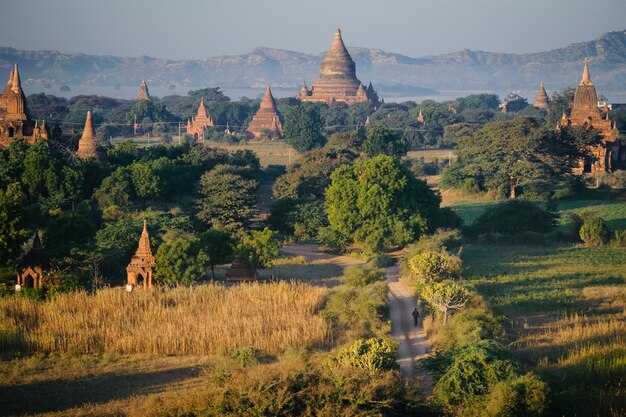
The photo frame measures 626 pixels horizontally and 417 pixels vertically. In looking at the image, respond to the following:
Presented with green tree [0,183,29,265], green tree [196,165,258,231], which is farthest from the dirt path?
green tree [0,183,29,265]

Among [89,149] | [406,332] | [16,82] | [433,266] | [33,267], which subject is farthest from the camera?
[16,82]

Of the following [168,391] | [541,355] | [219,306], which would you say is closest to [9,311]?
[219,306]

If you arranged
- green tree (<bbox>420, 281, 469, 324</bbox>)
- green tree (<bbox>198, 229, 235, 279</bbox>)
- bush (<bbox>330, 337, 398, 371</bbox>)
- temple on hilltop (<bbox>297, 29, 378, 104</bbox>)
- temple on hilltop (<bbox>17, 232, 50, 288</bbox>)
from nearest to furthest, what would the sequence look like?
bush (<bbox>330, 337, 398, 371</bbox>) < green tree (<bbox>420, 281, 469, 324</bbox>) < temple on hilltop (<bbox>17, 232, 50, 288</bbox>) < green tree (<bbox>198, 229, 235, 279</bbox>) < temple on hilltop (<bbox>297, 29, 378, 104</bbox>)

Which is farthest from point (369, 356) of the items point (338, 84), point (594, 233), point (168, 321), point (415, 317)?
point (338, 84)

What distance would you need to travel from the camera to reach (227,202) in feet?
127

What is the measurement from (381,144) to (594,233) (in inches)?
752

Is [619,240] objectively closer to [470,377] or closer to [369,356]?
[369,356]

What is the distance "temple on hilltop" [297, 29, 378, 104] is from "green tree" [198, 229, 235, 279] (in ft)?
274

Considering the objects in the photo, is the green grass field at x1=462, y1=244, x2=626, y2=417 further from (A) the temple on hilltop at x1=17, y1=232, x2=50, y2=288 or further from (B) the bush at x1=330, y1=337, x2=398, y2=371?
(A) the temple on hilltop at x1=17, y1=232, x2=50, y2=288

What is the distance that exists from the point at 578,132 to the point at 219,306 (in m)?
36.9

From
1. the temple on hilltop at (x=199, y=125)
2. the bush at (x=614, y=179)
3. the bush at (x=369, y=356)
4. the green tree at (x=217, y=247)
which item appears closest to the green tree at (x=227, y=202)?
the green tree at (x=217, y=247)

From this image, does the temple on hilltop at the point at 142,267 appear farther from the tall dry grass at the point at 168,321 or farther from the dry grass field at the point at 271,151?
the dry grass field at the point at 271,151

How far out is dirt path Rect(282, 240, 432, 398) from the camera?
21469mm

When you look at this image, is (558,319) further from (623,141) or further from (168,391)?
(623,141)
